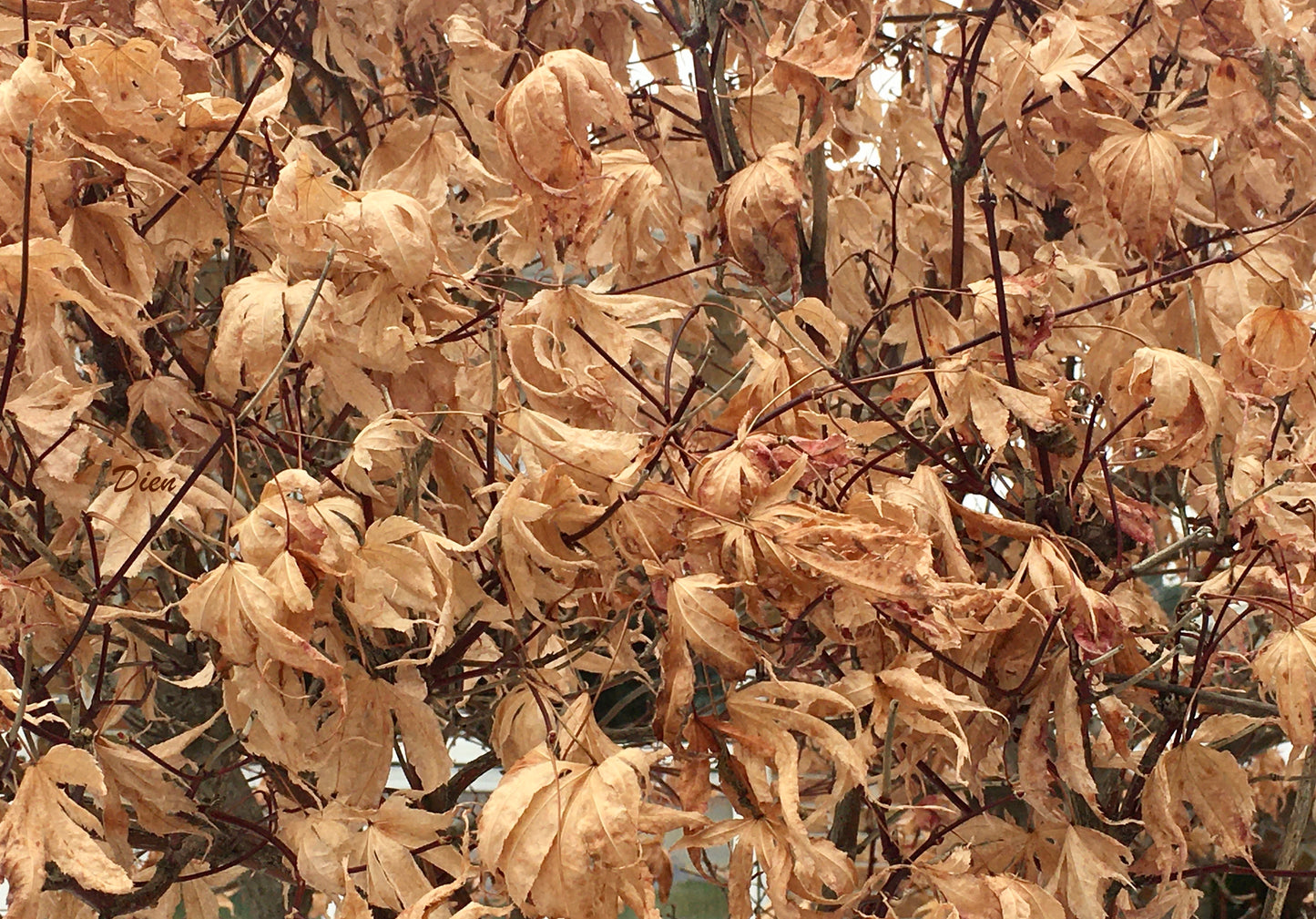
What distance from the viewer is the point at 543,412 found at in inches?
31.9

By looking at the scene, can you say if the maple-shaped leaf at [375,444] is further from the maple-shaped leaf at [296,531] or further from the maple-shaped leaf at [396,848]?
the maple-shaped leaf at [396,848]

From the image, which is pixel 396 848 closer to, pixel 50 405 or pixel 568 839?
pixel 568 839

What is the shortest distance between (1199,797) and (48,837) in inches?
27.0

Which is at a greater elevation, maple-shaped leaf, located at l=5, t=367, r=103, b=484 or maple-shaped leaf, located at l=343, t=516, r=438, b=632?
maple-shaped leaf, located at l=5, t=367, r=103, b=484

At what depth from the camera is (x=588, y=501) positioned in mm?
771

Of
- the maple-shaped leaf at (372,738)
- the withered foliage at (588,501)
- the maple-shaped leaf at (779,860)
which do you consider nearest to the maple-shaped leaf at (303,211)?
the withered foliage at (588,501)

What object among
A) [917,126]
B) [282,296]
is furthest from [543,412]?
[917,126]

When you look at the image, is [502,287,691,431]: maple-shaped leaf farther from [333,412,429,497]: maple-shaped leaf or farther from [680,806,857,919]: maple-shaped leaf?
[680,806,857,919]: maple-shaped leaf

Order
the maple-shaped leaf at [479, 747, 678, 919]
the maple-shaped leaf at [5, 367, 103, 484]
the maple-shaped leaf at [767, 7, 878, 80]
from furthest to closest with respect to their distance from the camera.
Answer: the maple-shaped leaf at [767, 7, 878, 80] < the maple-shaped leaf at [5, 367, 103, 484] < the maple-shaped leaf at [479, 747, 678, 919]

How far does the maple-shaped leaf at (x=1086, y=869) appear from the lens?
2.71ft

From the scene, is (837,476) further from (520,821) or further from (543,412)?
(520,821)

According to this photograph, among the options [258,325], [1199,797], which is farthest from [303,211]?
[1199,797]

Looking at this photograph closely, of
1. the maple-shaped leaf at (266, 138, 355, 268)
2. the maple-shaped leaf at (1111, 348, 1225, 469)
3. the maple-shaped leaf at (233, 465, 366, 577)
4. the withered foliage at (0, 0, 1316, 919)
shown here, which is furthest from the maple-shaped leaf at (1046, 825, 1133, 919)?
the maple-shaped leaf at (266, 138, 355, 268)

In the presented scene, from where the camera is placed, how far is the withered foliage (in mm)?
708
